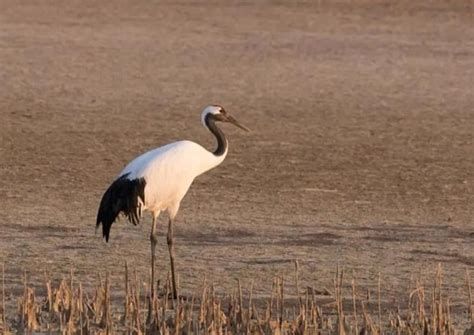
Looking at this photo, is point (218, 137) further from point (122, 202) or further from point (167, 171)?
point (122, 202)

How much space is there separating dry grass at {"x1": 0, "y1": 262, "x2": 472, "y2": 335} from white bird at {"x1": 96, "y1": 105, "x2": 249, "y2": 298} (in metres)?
0.90

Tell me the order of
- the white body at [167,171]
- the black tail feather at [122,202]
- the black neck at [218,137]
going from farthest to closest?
the black neck at [218,137], the white body at [167,171], the black tail feather at [122,202]

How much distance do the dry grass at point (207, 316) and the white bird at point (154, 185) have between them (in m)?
0.90

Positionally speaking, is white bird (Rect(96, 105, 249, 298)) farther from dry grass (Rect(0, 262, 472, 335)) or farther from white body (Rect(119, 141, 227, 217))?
dry grass (Rect(0, 262, 472, 335))

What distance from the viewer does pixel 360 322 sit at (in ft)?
29.2

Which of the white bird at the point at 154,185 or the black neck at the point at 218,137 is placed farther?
the black neck at the point at 218,137

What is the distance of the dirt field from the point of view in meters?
11.2

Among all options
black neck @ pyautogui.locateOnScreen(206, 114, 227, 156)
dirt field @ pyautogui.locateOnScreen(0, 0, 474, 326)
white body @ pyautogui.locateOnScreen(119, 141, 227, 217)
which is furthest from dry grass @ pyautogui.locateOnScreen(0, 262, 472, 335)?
black neck @ pyautogui.locateOnScreen(206, 114, 227, 156)

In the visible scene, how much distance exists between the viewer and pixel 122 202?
10125 mm

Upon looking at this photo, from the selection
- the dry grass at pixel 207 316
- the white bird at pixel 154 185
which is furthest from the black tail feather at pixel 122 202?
the dry grass at pixel 207 316

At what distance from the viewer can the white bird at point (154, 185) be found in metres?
10.1

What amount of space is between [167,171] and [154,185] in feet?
0.43

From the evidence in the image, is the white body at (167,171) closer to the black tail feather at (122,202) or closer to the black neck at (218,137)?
the black tail feather at (122,202)

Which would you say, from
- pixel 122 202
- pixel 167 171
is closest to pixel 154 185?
pixel 167 171
